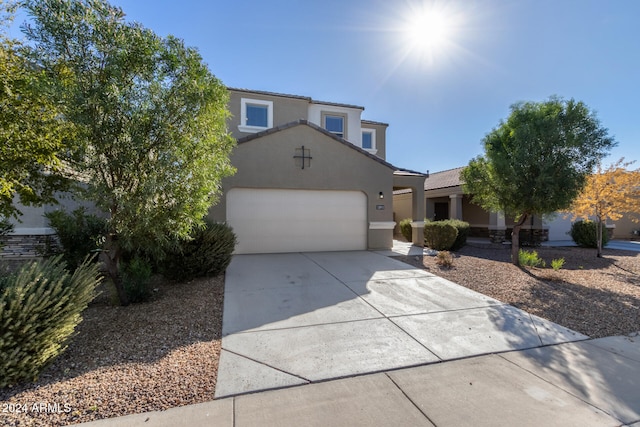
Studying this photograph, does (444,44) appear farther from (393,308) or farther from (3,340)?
(3,340)

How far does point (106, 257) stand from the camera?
4.73 meters

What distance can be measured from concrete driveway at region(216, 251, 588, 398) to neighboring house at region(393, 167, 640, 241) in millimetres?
11005

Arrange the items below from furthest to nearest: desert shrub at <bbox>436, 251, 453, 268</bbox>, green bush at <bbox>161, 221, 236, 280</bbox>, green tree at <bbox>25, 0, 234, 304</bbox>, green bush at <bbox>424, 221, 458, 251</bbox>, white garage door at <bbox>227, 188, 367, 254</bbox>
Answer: green bush at <bbox>424, 221, 458, 251</bbox>, white garage door at <bbox>227, 188, 367, 254</bbox>, desert shrub at <bbox>436, 251, 453, 268</bbox>, green bush at <bbox>161, 221, 236, 280</bbox>, green tree at <bbox>25, 0, 234, 304</bbox>

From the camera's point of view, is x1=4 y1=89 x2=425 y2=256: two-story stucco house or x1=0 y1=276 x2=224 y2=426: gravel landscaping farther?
x1=4 y1=89 x2=425 y2=256: two-story stucco house

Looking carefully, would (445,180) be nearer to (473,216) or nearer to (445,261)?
(473,216)

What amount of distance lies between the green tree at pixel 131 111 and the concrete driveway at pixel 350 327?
6.82 ft

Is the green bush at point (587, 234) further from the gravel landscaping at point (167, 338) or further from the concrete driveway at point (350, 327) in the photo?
the concrete driveway at point (350, 327)

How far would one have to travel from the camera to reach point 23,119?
3.50 metres

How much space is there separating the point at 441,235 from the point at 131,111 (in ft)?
38.1

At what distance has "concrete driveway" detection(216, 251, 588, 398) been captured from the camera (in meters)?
3.23

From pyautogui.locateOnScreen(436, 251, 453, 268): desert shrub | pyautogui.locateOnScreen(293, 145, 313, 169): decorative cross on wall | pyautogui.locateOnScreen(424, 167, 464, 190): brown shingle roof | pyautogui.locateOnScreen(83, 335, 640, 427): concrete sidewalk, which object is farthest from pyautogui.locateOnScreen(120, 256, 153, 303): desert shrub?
pyautogui.locateOnScreen(424, 167, 464, 190): brown shingle roof

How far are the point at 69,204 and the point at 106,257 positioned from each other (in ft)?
15.4

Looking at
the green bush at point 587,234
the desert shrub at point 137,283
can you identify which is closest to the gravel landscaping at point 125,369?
the desert shrub at point 137,283

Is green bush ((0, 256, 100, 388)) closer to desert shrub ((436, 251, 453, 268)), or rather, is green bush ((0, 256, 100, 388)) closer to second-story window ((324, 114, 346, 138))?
desert shrub ((436, 251, 453, 268))
